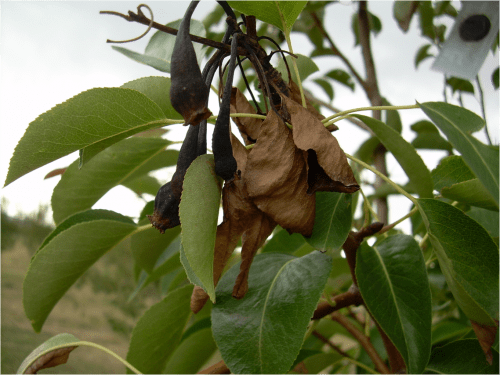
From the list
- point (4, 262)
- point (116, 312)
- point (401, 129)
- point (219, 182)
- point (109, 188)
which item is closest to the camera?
point (219, 182)

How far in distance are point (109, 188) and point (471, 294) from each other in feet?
1.39

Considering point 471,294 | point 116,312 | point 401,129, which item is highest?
point 401,129

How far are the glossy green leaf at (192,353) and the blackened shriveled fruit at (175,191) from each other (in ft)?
0.96

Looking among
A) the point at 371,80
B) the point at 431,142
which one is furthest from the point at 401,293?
the point at 371,80

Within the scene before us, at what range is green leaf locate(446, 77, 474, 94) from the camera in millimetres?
978

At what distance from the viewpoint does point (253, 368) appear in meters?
0.32

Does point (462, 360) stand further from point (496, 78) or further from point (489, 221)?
point (496, 78)

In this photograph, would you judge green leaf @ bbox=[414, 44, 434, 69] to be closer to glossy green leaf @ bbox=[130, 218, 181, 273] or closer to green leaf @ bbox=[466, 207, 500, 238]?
green leaf @ bbox=[466, 207, 500, 238]

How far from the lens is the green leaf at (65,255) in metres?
0.43

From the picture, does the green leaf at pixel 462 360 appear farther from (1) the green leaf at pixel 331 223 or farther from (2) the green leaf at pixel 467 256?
(1) the green leaf at pixel 331 223

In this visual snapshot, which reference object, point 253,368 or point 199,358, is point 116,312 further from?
point 253,368

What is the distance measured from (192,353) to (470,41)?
495 millimetres

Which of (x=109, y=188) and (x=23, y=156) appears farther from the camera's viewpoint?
(x=109, y=188)

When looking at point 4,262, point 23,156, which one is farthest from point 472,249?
point 4,262
